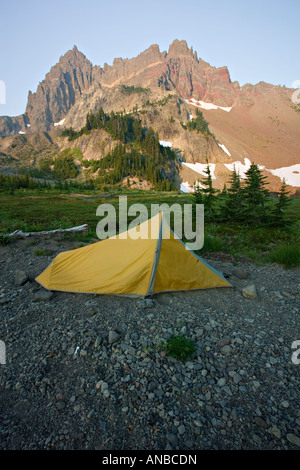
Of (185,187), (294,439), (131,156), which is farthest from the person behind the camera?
(185,187)

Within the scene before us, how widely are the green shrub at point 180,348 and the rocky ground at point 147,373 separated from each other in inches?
3.9

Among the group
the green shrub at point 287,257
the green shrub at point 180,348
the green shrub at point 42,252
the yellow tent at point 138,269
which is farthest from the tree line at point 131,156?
the green shrub at point 180,348

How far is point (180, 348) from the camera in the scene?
3936mm

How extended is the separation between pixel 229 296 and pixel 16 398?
199 inches

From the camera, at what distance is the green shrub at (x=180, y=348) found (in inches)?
151

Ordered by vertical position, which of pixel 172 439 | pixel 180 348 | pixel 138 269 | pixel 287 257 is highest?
pixel 138 269

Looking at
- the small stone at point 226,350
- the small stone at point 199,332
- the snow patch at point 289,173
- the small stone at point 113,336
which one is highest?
the snow patch at point 289,173

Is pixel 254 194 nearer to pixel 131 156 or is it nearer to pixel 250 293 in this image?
pixel 250 293

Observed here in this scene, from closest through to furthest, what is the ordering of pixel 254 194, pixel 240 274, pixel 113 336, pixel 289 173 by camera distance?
1. pixel 113 336
2. pixel 240 274
3. pixel 254 194
4. pixel 289 173

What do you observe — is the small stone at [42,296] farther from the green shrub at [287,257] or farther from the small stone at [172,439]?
the green shrub at [287,257]

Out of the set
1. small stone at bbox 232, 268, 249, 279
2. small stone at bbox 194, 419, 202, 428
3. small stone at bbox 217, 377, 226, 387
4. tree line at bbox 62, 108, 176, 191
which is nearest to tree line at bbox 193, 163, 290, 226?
small stone at bbox 232, 268, 249, 279

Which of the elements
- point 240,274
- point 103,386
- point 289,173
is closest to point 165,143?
point 289,173

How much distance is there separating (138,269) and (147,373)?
8.64 ft

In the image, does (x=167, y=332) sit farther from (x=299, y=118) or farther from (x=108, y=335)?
(x=299, y=118)
